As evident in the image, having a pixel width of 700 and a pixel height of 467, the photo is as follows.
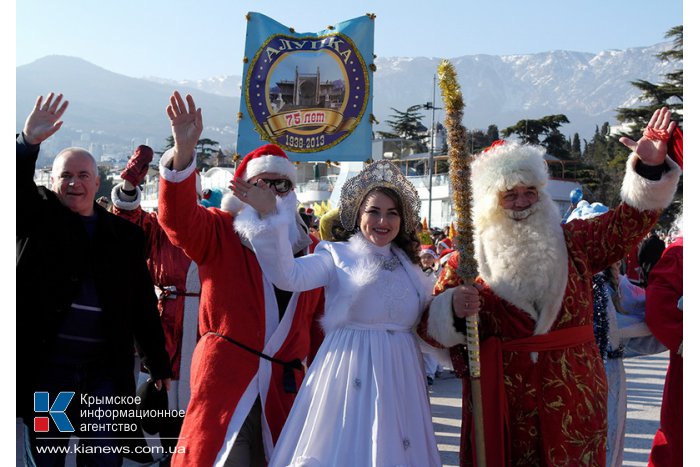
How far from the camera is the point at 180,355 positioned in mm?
5762

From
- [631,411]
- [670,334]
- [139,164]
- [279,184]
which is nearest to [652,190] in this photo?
[670,334]

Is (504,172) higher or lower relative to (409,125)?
lower

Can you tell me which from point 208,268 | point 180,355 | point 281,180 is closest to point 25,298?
point 208,268

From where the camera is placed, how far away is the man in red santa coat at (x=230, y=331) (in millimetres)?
3762

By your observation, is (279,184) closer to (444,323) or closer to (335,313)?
(335,313)

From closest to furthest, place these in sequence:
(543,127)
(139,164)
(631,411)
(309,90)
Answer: (139,164), (309,90), (631,411), (543,127)

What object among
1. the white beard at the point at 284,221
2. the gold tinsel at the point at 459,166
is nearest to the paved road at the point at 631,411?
the white beard at the point at 284,221

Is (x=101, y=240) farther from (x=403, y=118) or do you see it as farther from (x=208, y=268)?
(x=403, y=118)

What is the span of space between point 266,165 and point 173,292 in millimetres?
2011

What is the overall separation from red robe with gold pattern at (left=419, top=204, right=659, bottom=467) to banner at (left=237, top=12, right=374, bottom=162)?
125 inches

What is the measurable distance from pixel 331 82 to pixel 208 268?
136 inches

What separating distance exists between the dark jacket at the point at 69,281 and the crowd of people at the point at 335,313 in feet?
0.03

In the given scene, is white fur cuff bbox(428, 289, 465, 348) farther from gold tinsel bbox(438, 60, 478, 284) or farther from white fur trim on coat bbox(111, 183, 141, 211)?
white fur trim on coat bbox(111, 183, 141, 211)

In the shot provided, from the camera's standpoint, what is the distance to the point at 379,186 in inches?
158
